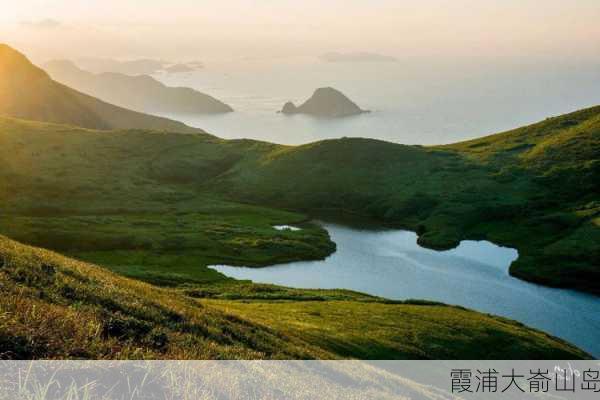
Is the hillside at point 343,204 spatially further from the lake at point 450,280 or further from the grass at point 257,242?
the lake at point 450,280

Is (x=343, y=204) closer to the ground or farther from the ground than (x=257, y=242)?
farther from the ground

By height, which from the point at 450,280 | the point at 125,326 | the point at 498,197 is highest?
the point at 498,197

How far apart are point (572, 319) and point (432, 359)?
4859 centimetres

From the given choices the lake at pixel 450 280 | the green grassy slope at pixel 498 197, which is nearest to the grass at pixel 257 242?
the green grassy slope at pixel 498 197

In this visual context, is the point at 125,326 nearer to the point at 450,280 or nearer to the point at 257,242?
the point at 450,280

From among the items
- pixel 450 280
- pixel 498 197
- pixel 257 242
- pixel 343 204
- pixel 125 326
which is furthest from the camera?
pixel 343 204

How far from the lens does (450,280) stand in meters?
108

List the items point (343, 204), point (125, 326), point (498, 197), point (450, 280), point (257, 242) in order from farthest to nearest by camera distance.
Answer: point (343, 204)
point (498, 197)
point (257, 242)
point (450, 280)
point (125, 326)

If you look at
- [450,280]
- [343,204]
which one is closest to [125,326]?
[450,280]

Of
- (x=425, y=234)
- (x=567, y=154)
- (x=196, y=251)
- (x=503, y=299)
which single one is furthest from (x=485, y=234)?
(x=196, y=251)

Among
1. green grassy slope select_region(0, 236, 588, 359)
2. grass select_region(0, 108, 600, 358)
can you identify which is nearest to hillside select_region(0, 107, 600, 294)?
grass select_region(0, 108, 600, 358)

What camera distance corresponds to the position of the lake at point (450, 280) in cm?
8950

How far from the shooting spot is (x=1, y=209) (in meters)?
142

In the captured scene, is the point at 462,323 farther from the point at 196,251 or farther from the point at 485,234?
the point at 485,234
